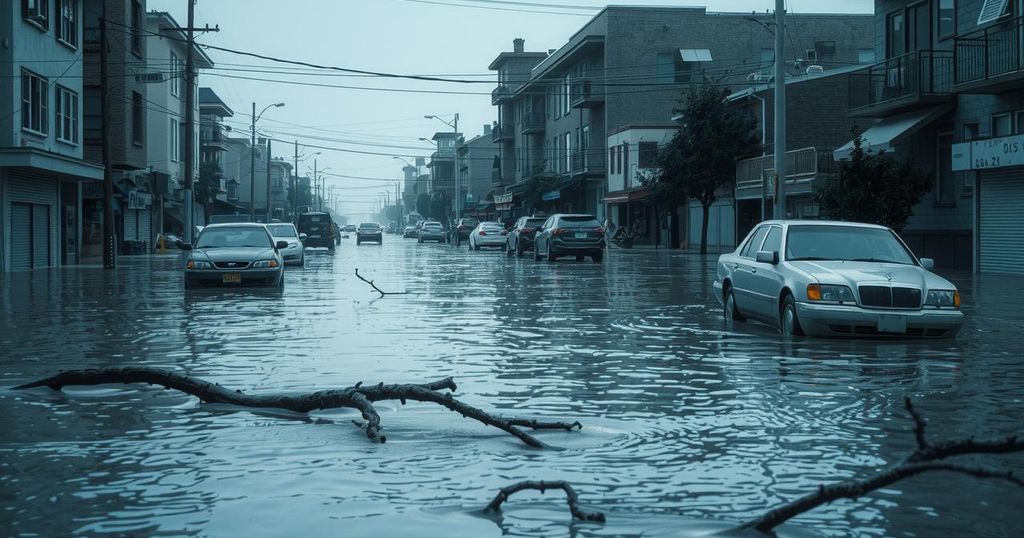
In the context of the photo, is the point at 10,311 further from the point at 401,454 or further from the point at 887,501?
the point at 887,501

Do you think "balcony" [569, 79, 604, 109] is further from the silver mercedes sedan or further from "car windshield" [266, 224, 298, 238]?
the silver mercedes sedan

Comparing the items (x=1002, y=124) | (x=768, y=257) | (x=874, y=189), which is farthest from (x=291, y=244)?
(x=768, y=257)

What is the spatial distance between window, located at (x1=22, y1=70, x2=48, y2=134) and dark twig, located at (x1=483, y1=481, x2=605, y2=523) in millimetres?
32528

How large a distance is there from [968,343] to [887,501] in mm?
8631

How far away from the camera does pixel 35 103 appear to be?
118 ft

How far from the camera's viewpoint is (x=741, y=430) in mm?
7867

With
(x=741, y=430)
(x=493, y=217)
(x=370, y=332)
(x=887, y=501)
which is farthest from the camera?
(x=493, y=217)

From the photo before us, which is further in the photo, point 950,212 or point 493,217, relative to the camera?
point 493,217

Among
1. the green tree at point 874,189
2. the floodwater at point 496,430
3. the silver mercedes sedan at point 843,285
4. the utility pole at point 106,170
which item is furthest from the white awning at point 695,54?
the silver mercedes sedan at point 843,285

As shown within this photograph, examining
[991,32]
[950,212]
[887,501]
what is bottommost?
[887,501]

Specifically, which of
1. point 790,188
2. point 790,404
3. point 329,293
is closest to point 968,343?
point 790,404

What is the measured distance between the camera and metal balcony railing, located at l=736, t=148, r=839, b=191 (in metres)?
42.6

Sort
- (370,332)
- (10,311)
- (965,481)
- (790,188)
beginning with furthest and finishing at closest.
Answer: (790,188) < (10,311) < (370,332) < (965,481)

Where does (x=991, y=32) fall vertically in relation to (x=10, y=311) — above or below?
above
